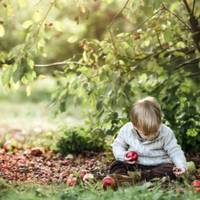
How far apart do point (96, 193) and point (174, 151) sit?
1145 millimetres

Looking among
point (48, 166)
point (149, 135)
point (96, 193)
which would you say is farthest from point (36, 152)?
point (96, 193)

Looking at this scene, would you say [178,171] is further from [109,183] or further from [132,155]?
[109,183]

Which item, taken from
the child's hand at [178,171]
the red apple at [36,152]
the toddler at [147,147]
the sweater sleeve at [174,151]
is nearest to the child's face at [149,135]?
the toddler at [147,147]

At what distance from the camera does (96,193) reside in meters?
4.92

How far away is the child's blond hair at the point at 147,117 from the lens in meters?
5.77

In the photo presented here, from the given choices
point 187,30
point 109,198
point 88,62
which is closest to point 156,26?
point 187,30

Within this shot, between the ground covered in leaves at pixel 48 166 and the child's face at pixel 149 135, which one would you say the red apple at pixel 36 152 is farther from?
the child's face at pixel 149 135

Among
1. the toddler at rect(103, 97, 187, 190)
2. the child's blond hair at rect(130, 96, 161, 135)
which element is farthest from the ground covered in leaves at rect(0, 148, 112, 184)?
the child's blond hair at rect(130, 96, 161, 135)

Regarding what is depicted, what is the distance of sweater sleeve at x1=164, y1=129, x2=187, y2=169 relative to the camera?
5732mm

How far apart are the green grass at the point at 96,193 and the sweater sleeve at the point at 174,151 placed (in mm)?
464

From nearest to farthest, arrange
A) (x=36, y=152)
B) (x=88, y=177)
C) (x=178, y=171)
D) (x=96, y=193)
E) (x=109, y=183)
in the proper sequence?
(x=96, y=193), (x=109, y=183), (x=178, y=171), (x=88, y=177), (x=36, y=152)

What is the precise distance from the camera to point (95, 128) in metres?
7.18

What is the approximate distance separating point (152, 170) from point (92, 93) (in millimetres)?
1296

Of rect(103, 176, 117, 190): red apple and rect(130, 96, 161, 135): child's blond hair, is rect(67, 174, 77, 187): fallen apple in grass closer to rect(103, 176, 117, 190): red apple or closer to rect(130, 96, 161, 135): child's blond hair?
rect(103, 176, 117, 190): red apple
